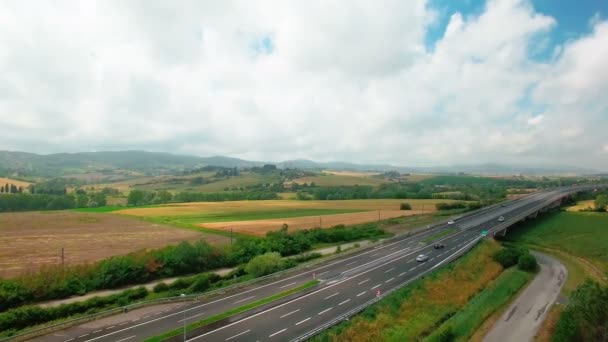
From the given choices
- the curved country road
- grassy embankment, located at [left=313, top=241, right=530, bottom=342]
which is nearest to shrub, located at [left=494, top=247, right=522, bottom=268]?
grassy embankment, located at [left=313, top=241, right=530, bottom=342]

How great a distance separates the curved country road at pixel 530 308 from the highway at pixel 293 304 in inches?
478

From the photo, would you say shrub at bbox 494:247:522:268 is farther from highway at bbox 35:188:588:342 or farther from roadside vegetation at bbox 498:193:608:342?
roadside vegetation at bbox 498:193:608:342

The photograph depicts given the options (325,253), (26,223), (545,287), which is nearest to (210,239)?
(325,253)

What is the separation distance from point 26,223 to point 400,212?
359 feet

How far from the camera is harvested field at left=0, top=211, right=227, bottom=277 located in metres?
58.0

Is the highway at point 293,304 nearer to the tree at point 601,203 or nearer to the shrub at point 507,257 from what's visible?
the shrub at point 507,257

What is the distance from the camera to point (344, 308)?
122ft

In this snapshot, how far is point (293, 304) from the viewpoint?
38812 mm

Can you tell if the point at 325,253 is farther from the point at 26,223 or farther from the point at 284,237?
the point at 26,223

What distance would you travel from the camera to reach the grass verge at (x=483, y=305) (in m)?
32.8

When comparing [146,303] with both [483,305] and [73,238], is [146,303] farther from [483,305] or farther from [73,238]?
[73,238]

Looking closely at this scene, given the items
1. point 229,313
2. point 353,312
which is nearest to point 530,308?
point 353,312

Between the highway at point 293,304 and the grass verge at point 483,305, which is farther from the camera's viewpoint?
the grass verge at point 483,305

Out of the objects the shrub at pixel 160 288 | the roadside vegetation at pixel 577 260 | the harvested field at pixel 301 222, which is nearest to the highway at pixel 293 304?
the shrub at pixel 160 288
